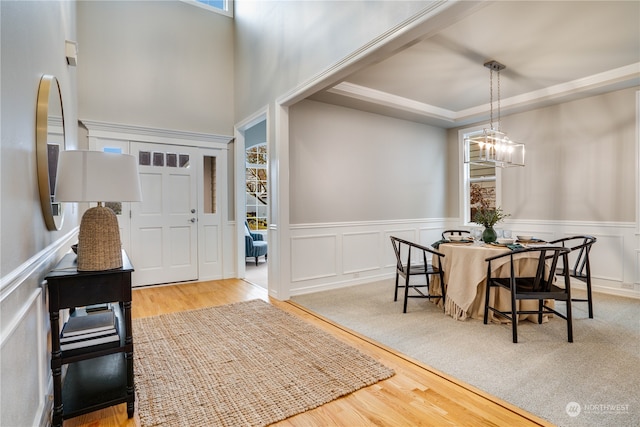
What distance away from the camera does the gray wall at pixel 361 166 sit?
14.1 ft

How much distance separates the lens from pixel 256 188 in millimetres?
7773

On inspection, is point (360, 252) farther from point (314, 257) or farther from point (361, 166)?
point (361, 166)

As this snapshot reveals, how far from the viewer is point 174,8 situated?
4.74 m

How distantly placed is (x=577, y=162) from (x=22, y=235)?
18.4ft

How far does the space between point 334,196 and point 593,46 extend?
3.14m

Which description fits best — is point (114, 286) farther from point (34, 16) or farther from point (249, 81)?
point (249, 81)

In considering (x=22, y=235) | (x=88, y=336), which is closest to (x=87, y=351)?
(x=88, y=336)

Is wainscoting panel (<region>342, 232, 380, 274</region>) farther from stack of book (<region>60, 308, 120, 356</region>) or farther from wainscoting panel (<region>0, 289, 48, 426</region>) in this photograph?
wainscoting panel (<region>0, 289, 48, 426</region>)

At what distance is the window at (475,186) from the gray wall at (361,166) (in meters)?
0.33

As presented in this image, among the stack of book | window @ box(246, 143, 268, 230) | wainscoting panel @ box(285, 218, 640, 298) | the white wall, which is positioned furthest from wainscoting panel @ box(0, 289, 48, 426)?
window @ box(246, 143, 268, 230)

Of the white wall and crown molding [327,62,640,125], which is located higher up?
crown molding [327,62,640,125]

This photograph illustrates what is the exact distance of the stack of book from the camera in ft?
5.59

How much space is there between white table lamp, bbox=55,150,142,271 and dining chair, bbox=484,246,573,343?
2.77 metres

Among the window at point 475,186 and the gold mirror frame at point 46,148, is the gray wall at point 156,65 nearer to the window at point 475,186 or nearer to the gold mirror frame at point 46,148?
the gold mirror frame at point 46,148
